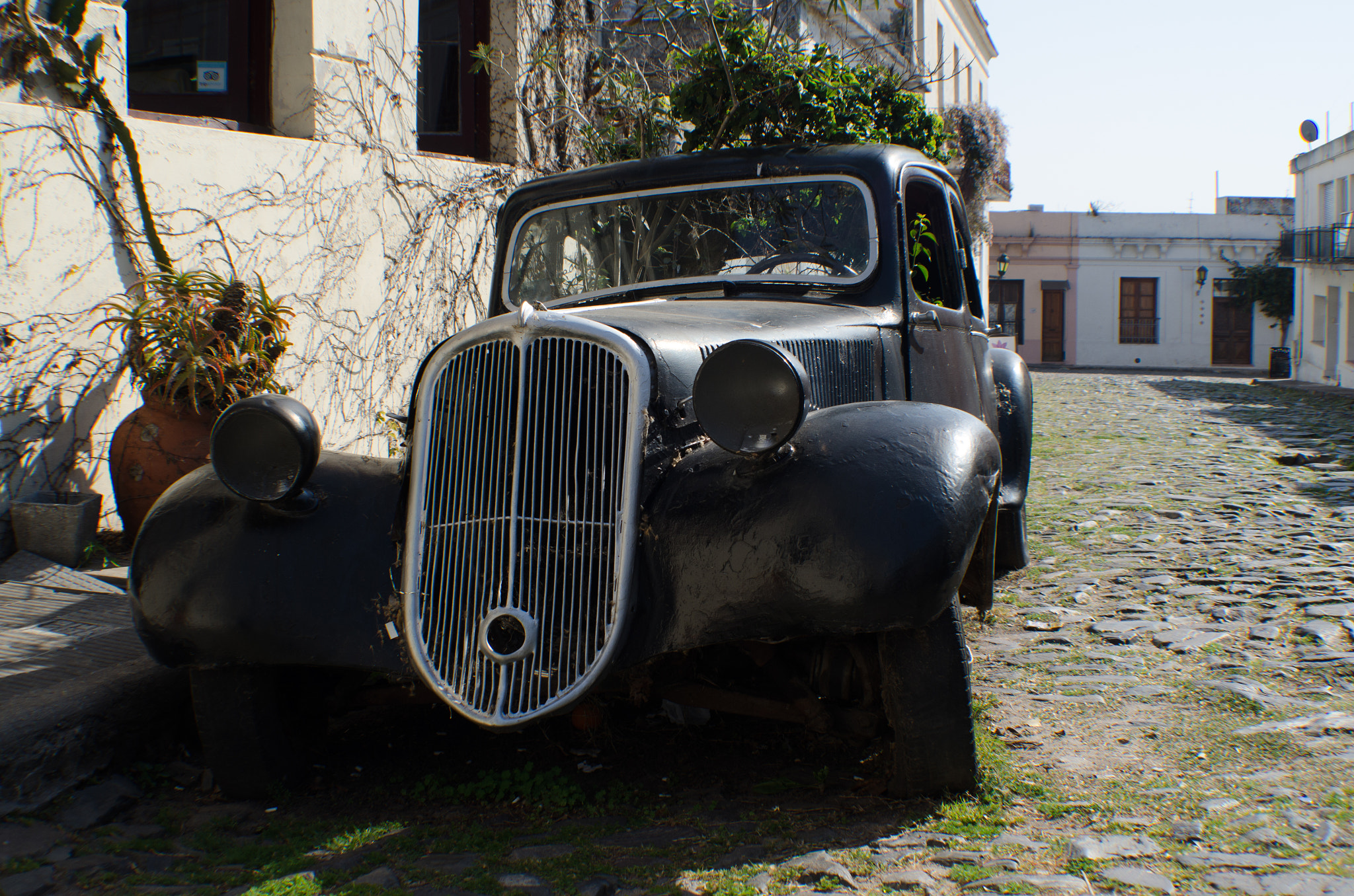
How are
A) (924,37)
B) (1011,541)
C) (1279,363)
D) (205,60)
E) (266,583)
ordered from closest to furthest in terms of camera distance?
(266,583), (1011,541), (205,60), (924,37), (1279,363)

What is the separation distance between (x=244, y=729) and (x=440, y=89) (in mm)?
7358

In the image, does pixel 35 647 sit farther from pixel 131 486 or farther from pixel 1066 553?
pixel 1066 553

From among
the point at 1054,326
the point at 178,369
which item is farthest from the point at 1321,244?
the point at 178,369

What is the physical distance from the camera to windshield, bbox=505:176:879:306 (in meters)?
3.79

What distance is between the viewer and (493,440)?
2686 millimetres

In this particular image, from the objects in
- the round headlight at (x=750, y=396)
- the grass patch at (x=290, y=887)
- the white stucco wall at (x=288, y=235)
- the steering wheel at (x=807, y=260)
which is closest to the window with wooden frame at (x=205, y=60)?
the white stucco wall at (x=288, y=235)

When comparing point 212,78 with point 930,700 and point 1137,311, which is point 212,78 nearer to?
point 930,700

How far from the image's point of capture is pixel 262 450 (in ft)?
9.24

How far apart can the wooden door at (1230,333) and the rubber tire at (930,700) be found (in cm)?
3786

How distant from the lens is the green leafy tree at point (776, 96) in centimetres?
580

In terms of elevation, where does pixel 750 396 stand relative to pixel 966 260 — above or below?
below

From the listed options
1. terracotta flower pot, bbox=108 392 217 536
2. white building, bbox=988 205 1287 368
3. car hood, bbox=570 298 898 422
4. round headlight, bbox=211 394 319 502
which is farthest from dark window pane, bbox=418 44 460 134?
Answer: white building, bbox=988 205 1287 368

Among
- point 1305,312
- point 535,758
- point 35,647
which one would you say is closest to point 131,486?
point 35,647

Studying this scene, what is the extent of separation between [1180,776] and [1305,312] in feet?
96.2
